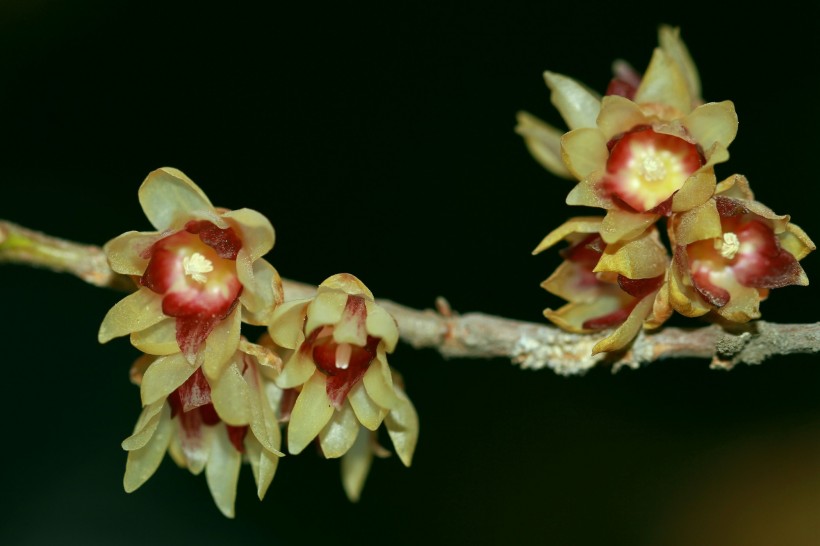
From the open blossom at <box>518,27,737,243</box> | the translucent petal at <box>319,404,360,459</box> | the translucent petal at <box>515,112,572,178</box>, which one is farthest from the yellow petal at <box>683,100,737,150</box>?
the translucent petal at <box>319,404,360,459</box>

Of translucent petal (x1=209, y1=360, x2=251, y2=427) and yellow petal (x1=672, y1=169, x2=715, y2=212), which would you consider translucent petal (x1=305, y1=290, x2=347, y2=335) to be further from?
yellow petal (x1=672, y1=169, x2=715, y2=212)

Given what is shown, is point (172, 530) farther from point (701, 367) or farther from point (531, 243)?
point (701, 367)

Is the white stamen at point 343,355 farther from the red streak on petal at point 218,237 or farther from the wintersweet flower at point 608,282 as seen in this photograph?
the wintersweet flower at point 608,282

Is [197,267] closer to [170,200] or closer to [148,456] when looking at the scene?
[170,200]

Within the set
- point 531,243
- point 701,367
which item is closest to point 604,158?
point 531,243

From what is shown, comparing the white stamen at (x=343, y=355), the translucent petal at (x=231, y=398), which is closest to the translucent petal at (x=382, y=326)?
the white stamen at (x=343, y=355)
